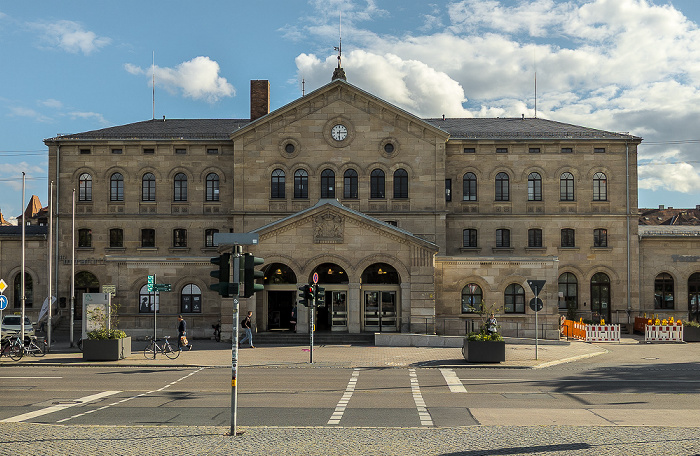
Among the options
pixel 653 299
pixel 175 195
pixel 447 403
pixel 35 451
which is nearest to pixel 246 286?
pixel 35 451

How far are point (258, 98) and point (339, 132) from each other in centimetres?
852

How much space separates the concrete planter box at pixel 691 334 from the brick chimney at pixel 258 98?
104ft

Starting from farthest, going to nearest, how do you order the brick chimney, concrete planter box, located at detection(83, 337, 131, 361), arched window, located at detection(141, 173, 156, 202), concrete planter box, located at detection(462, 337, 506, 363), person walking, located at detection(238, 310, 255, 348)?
the brick chimney
arched window, located at detection(141, 173, 156, 202)
person walking, located at detection(238, 310, 255, 348)
concrete planter box, located at detection(83, 337, 131, 361)
concrete planter box, located at detection(462, 337, 506, 363)

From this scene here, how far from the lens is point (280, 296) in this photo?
135 ft

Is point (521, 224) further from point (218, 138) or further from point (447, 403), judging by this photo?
point (447, 403)

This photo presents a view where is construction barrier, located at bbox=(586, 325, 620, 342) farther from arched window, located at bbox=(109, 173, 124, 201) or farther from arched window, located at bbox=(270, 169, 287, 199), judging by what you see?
arched window, located at bbox=(109, 173, 124, 201)

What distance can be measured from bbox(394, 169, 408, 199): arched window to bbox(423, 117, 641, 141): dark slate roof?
5.05 metres

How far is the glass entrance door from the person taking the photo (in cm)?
3991

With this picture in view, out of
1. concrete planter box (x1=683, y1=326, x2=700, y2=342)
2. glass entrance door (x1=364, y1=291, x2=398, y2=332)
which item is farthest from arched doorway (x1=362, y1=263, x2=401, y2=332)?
concrete planter box (x1=683, y1=326, x2=700, y2=342)

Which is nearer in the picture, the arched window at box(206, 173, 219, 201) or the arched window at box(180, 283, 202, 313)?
the arched window at box(180, 283, 202, 313)

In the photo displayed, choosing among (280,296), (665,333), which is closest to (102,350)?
(280,296)

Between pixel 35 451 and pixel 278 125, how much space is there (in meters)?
36.1

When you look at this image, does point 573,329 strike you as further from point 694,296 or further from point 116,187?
point 116,187

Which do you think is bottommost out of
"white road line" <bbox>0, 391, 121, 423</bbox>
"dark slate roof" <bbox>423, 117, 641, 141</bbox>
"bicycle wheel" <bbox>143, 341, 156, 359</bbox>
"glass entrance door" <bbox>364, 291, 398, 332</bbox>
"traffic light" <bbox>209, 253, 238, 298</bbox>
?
"bicycle wheel" <bbox>143, 341, 156, 359</bbox>
